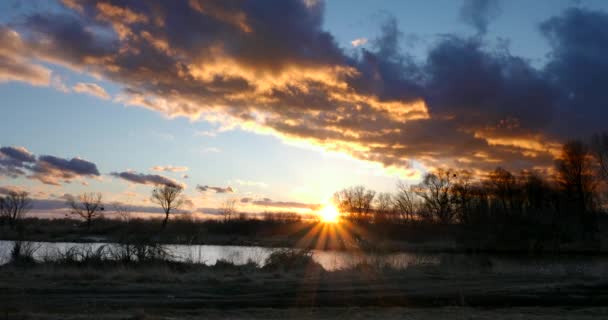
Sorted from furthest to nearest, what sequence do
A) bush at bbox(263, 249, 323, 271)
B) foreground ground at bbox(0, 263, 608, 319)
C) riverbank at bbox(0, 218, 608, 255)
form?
1. riverbank at bbox(0, 218, 608, 255)
2. bush at bbox(263, 249, 323, 271)
3. foreground ground at bbox(0, 263, 608, 319)

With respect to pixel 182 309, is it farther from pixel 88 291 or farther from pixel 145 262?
pixel 145 262

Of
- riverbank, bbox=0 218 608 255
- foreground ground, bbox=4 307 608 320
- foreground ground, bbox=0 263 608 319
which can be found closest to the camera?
foreground ground, bbox=4 307 608 320

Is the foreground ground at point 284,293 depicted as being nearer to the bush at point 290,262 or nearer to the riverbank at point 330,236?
the bush at point 290,262

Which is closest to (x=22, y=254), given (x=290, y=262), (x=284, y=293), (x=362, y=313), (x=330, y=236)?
(x=290, y=262)

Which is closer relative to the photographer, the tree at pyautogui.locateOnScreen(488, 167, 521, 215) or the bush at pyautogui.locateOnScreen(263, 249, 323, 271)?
the bush at pyautogui.locateOnScreen(263, 249, 323, 271)

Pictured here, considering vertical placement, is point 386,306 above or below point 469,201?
below

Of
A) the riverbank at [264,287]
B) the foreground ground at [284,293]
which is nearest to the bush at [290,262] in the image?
the riverbank at [264,287]

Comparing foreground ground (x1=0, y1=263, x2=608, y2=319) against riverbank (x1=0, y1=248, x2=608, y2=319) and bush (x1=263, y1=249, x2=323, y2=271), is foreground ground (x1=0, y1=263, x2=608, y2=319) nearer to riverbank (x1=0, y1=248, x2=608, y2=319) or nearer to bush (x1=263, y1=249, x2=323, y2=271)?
riverbank (x1=0, y1=248, x2=608, y2=319)

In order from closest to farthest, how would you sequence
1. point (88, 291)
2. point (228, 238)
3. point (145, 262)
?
point (88, 291)
point (145, 262)
point (228, 238)

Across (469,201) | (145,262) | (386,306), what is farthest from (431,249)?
(386,306)

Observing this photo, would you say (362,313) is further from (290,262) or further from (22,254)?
(22,254)

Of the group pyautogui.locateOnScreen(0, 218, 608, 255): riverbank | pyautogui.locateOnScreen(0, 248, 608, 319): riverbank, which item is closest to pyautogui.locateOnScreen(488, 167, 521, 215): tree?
pyautogui.locateOnScreen(0, 218, 608, 255): riverbank

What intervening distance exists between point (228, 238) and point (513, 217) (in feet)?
147

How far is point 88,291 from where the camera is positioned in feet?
56.1
